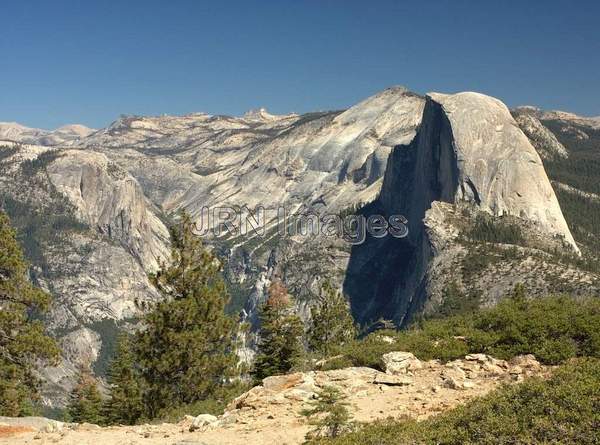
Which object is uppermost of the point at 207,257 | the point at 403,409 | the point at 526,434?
the point at 207,257

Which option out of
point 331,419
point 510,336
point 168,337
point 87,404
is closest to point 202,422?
point 331,419

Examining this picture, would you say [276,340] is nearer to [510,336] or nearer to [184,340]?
[184,340]

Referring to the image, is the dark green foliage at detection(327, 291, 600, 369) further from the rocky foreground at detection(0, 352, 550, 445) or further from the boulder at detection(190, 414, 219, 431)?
the boulder at detection(190, 414, 219, 431)

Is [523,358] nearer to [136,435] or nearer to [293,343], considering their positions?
[136,435]

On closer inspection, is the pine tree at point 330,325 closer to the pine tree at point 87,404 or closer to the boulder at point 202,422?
the pine tree at point 87,404

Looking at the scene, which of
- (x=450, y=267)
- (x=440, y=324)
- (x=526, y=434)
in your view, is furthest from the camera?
(x=450, y=267)

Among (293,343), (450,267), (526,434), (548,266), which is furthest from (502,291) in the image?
(526,434)

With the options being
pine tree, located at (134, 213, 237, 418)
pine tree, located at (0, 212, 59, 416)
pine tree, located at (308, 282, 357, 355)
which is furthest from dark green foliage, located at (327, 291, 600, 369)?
pine tree, located at (308, 282, 357, 355)
